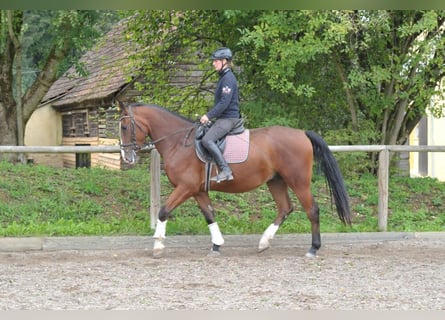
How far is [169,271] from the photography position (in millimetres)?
6953

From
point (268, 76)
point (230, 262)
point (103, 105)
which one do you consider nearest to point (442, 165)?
point (103, 105)

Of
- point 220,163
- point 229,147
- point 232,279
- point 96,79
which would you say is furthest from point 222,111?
point 96,79

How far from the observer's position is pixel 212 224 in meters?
7.89

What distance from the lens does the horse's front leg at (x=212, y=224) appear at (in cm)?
786

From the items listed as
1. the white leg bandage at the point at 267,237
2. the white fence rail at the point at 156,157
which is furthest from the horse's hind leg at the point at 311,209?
the white fence rail at the point at 156,157

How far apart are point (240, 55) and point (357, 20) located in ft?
8.25

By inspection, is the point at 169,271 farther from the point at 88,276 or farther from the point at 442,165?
the point at 442,165

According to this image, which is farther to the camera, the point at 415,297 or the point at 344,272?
the point at 344,272

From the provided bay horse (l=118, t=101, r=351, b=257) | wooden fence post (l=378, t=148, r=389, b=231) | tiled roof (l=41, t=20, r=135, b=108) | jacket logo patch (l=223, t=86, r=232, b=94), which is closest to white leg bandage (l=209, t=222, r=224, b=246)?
bay horse (l=118, t=101, r=351, b=257)

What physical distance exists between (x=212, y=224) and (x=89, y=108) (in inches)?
599

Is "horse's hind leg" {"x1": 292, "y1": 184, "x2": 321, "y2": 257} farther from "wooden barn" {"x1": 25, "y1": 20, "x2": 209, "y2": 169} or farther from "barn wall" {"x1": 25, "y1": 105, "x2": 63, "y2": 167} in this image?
"barn wall" {"x1": 25, "y1": 105, "x2": 63, "y2": 167}

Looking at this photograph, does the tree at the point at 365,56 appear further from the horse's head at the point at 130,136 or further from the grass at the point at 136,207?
the horse's head at the point at 130,136

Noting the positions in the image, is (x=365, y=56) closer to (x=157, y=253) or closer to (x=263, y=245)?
(x=263, y=245)

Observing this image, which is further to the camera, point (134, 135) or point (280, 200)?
point (280, 200)
